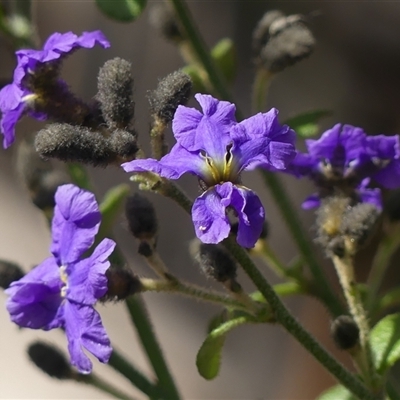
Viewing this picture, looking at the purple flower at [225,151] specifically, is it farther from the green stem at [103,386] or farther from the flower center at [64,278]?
the green stem at [103,386]

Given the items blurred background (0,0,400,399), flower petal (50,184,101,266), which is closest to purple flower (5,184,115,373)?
flower petal (50,184,101,266)

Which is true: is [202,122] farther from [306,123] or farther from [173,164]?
[306,123]

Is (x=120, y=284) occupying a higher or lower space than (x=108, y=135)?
lower

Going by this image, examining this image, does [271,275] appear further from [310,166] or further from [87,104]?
[87,104]

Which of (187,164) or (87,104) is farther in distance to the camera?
(87,104)

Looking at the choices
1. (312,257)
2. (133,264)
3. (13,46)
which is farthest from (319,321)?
(13,46)

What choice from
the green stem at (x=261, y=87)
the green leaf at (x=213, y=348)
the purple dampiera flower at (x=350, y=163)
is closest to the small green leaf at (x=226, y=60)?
the green stem at (x=261, y=87)

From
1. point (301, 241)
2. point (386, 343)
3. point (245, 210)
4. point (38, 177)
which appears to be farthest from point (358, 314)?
point (38, 177)
